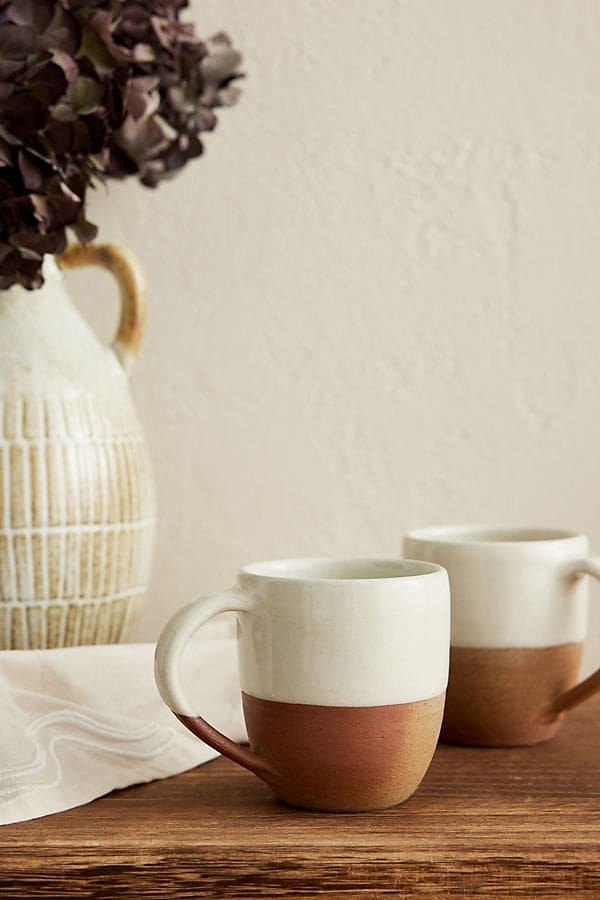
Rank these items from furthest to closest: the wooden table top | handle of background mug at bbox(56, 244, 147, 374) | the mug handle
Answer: handle of background mug at bbox(56, 244, 147, 374) → the mug handle → the wooden table top

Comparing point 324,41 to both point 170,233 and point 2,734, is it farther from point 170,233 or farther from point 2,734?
point 2,734

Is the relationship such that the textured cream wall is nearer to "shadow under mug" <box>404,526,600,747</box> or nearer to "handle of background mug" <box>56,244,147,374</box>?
"handle of background mug" <box>56,244,147,374</box>

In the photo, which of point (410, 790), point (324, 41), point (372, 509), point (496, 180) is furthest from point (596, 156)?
point (410, 790)

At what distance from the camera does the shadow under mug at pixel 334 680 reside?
0.50 m

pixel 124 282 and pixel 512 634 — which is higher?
pixel 124 282

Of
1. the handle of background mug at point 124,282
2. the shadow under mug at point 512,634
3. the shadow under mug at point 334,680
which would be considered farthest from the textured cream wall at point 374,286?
the shadow under mug at point 334,680

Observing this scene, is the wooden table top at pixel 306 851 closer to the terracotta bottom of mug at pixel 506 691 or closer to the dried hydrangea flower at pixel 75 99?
the terracotta bottom of mug at pixel 506 691

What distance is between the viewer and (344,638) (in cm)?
50

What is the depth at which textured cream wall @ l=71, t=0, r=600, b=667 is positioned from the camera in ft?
2.82

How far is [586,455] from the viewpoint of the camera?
870mm

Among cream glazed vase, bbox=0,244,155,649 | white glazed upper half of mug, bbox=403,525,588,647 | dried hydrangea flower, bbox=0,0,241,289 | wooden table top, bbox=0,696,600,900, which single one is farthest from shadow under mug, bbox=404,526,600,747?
dried hydrangea flower, bbox=0,0,241,289

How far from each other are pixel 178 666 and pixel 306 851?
0.11m

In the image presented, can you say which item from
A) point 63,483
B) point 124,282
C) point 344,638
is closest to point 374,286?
point 124,282

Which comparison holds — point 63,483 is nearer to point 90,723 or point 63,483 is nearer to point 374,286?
point 90,723
